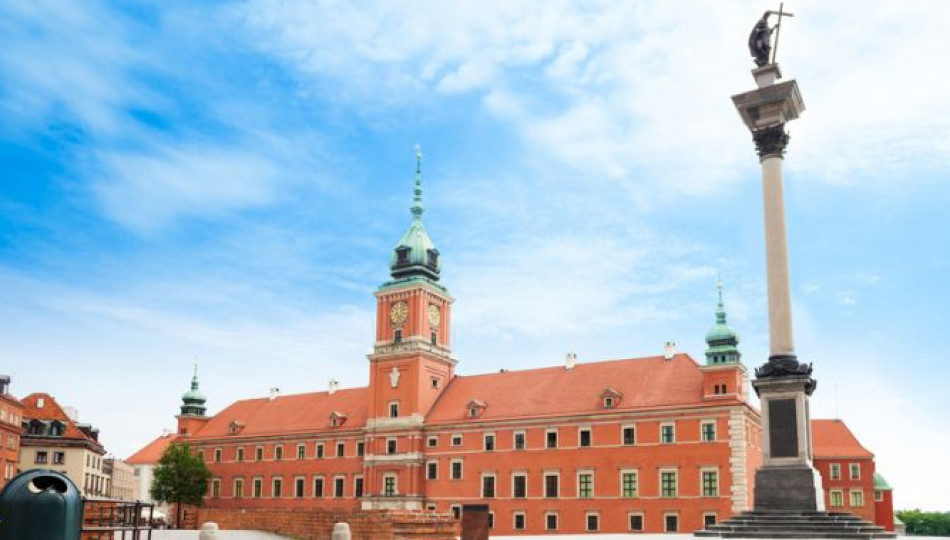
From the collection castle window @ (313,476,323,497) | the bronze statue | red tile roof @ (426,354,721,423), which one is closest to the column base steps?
the bronze statue

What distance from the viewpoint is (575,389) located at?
198 feet

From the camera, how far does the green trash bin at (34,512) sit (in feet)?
28.8

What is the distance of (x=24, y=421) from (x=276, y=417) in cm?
1971

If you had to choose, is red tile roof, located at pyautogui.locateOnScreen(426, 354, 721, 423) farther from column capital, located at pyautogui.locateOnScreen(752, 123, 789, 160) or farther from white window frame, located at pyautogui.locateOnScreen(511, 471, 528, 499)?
column capital, located at pyautogui.locateOnScreen(752, 123, 789, 160)

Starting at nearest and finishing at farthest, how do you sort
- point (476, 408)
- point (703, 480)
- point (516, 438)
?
point (703, 480), point (516, 438), point (476, 408)

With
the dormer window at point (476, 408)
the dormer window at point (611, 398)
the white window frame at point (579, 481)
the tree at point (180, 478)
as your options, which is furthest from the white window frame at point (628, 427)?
the tree at point (180, 478)

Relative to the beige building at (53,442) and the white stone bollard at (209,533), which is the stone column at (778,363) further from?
the beige building at (53,442)

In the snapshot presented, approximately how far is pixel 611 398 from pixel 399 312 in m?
19.7

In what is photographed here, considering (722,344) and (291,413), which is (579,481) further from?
(291,413)

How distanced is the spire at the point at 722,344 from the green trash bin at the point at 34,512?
1885 inches

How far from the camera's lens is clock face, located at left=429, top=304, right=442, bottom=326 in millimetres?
69438

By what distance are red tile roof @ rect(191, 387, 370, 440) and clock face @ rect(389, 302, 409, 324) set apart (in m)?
7.60

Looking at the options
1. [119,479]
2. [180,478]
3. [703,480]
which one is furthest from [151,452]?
[703,480]

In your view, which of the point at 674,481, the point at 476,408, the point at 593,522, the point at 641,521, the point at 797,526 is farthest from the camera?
the point at 476,408
